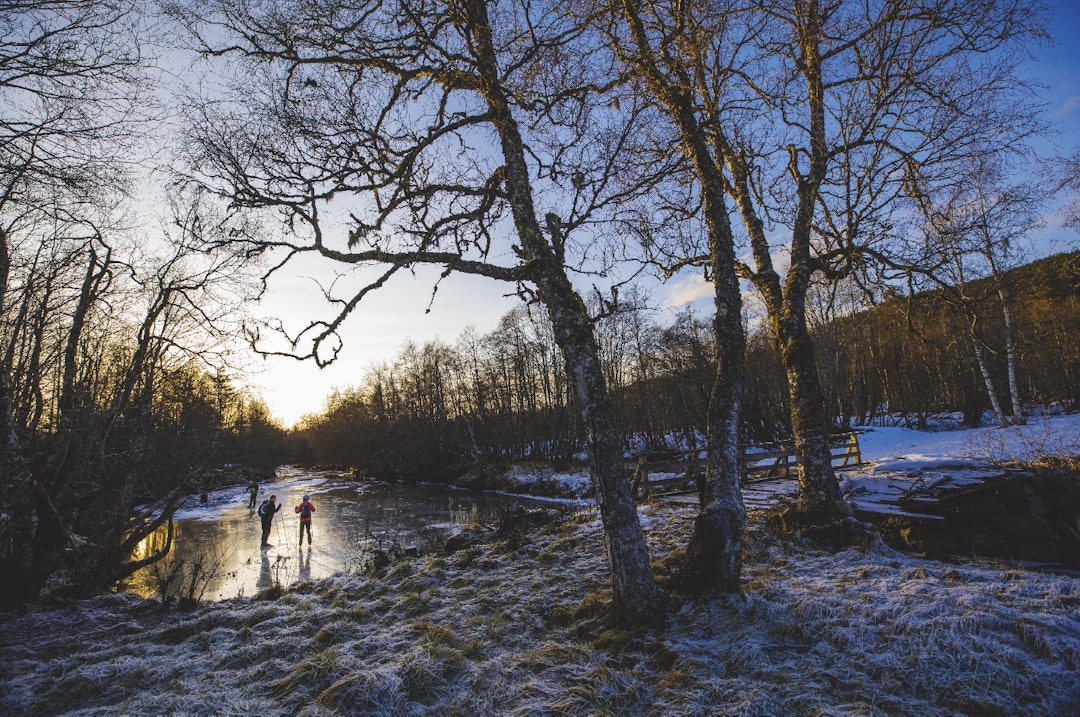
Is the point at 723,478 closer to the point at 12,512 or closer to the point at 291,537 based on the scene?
the point at 12,512

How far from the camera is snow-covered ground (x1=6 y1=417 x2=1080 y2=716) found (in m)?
2.96

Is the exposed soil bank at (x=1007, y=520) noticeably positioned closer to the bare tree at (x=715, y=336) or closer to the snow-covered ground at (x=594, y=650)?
the snow-covered ground at (x=594, y=650)

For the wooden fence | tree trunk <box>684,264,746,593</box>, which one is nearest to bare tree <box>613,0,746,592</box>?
tree trunk <box>684,264,746,593</box>

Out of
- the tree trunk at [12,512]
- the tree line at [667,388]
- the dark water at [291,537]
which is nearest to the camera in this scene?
the tree trunk at [12,512]

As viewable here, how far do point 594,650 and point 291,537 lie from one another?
620 inches

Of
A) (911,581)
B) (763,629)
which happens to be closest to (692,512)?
(911,581)

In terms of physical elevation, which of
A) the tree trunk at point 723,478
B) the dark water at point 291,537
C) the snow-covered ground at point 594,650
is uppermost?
the tree trunk at point 723,478

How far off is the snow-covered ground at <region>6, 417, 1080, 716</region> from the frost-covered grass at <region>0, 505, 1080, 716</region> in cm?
2

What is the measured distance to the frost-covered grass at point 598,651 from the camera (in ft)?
9.69

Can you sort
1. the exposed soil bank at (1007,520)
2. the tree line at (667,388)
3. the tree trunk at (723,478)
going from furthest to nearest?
1. the tree line at (667,388)
2. the exposed soil bank at (1007,520)
3. the tree trunk at (723,478)

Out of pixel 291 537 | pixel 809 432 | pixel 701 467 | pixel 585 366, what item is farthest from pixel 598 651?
pixel 291 537

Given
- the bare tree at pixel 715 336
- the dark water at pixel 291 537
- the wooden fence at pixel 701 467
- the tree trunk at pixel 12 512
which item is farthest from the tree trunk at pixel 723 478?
the tree trunk at pixel 12 512

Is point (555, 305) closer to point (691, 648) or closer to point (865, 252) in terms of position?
point (691, 648)

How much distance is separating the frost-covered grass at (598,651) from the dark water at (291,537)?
2.58 metres
